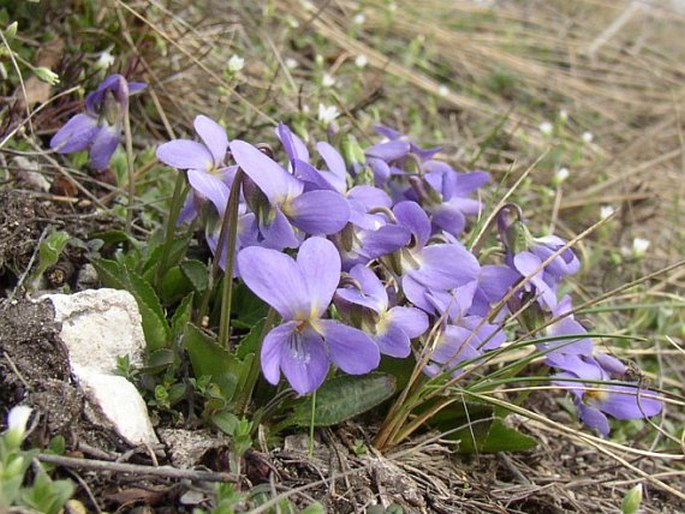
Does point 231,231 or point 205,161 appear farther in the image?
point 205,161

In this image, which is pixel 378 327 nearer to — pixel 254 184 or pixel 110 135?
pixel 254 184

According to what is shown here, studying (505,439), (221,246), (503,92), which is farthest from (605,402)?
(503,92)

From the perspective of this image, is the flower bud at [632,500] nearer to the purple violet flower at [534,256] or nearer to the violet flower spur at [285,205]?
the purple violet flower at [534,256]

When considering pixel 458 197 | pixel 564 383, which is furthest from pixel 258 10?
pixel 564 383

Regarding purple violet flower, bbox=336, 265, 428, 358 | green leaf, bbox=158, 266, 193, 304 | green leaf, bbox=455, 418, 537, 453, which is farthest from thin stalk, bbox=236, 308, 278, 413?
green leaf, bbox=455, 418, 537, 453

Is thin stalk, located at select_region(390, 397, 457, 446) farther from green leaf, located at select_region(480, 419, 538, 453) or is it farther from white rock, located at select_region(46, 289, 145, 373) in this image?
white rock, located at select_region(46, 289, 145, 373)

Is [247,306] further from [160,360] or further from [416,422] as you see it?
[416,422]

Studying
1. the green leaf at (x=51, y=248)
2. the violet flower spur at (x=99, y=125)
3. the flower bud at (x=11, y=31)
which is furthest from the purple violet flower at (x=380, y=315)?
the flower bud at (x=11, y=31)
